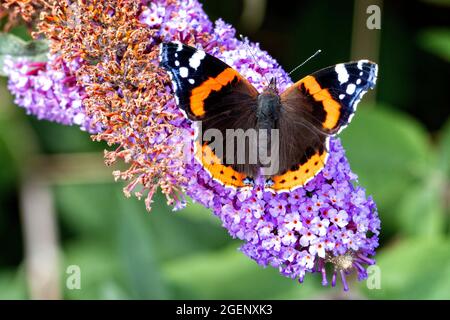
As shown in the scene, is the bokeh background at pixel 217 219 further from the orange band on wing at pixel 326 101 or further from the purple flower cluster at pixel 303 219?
the orange band on wing at pixel 326 101

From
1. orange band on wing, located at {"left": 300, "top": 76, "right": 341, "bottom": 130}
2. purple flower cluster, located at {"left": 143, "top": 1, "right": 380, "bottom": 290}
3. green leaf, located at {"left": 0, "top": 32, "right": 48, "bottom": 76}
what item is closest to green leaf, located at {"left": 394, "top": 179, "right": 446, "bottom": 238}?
purple flower cluster, located at {"left": 143, "top": 1, "right": 380, "bottom": 290}

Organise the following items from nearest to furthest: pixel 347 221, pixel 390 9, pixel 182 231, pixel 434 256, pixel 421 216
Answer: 1. pixel 347 221
2. pixel 434 256
3. pixel 421 216
4. pixel 182 231
5. pixel 390 9

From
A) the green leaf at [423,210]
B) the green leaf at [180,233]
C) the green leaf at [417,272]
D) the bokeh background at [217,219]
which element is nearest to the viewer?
the green leaf at [417,272]

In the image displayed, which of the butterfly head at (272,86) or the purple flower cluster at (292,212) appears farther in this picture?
the butterfly head at (272,86)

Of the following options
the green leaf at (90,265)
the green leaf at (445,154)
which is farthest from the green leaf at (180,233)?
the green leaf at (445,154)

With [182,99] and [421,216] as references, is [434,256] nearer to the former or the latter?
[421,216]

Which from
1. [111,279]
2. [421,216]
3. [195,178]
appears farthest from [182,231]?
[195,178]

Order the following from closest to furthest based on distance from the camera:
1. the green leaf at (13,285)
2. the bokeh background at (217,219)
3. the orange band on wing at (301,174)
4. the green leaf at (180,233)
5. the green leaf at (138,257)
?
1. the orange band on wing at (301,174)
2. the green leaf at (138,257)
3. the bokeh background at (217,219)
4. the green leaf at (13,285)
5. the green leaf at (180,233)
